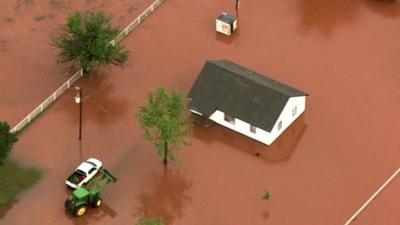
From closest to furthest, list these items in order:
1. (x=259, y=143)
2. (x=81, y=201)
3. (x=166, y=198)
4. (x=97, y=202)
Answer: (x=81, y=201) → (x=97, y=202) → (x=166, y=198) → (x=259, y=143)

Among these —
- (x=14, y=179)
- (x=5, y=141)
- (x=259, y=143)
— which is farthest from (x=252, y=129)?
(x=5, y=141)

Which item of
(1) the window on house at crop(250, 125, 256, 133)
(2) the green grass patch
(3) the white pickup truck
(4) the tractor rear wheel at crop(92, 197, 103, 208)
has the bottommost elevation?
(2) the green grass patch

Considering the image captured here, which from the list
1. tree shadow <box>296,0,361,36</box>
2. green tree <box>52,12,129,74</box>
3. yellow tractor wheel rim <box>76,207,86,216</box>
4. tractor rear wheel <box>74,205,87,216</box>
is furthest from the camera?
tree shadow <box>296,0,361,36</box>

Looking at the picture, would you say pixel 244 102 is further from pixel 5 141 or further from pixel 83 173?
pixel 5 141

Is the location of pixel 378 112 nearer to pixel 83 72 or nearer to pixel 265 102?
pixel 265 102

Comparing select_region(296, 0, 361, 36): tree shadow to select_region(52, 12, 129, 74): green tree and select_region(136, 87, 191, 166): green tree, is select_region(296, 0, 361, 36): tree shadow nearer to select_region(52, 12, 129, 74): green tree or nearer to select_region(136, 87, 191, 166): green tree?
select_region(52, 12, 129, 74): green tree

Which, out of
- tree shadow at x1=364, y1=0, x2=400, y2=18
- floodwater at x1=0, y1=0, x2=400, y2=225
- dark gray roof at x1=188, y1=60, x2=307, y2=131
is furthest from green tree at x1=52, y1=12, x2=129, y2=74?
tree shadow at x1=364, y1=0, x2=400, y2=18
